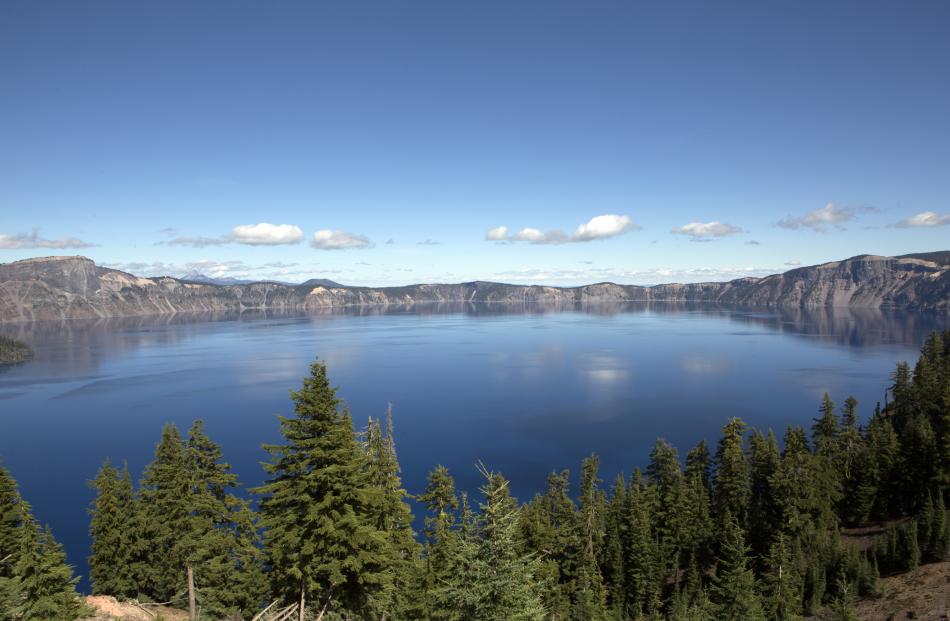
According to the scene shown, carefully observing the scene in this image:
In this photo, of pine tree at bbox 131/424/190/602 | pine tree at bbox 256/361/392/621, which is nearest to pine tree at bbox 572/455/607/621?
pine tree at bbox 256/361/392/621

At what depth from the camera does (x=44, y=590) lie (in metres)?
23.3

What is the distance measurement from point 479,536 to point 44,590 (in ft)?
67.4

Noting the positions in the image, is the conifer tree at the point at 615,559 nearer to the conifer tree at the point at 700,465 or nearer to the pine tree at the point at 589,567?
the pine tree at the point at 589,567

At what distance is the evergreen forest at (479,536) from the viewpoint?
19141 mm

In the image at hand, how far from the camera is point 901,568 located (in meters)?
48.8

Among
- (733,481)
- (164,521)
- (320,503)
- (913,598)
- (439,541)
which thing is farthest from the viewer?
(733,481)

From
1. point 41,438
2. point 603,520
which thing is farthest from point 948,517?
point 41,438

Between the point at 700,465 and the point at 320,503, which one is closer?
the point at 320,503

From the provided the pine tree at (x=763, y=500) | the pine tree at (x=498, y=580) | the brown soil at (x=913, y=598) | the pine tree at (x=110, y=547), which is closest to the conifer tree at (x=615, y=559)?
the pine tree at (x=763, y=500)

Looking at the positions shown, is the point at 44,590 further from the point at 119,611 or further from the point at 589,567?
the point at 589,567

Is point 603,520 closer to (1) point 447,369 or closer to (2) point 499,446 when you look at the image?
(2) point 499,446

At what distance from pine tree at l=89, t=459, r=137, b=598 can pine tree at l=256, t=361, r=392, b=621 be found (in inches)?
1069

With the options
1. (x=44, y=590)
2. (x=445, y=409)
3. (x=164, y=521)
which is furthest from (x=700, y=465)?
(x=445, y=409)

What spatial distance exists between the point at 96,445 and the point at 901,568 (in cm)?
12335
